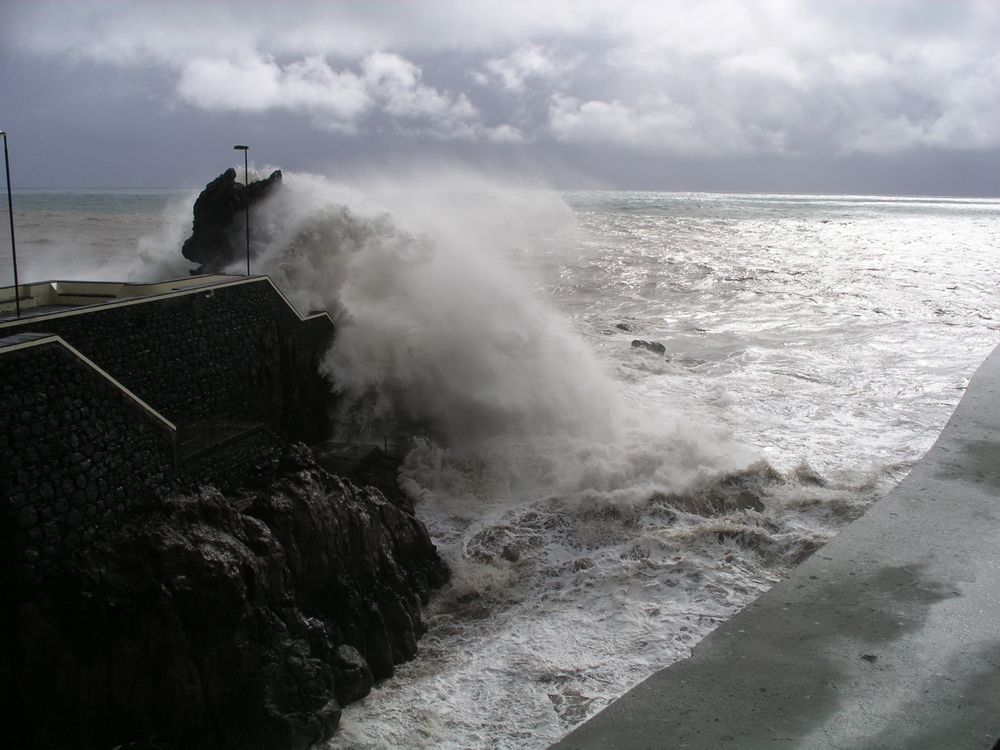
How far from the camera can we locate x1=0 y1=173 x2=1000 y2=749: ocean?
786 centimetres

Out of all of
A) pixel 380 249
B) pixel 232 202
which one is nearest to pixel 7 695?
pixel 380 249

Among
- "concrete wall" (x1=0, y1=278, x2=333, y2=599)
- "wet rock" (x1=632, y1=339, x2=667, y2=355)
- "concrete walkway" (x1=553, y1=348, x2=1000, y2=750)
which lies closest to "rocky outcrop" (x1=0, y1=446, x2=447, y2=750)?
"concrete wall" (x1=0, y1=278, x2=333, y2=599)

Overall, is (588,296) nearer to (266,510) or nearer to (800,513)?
(800,513)

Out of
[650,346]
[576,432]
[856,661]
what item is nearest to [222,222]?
[576,432]

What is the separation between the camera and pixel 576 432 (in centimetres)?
1383

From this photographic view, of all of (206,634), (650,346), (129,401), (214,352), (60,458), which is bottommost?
(206,634)

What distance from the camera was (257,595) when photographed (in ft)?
23.3

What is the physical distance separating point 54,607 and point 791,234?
2489 inches

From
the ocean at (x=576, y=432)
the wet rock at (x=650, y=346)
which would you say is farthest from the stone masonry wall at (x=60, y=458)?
the wet rock at (x=650, y=346)

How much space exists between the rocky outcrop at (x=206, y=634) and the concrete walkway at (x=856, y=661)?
8.19ft

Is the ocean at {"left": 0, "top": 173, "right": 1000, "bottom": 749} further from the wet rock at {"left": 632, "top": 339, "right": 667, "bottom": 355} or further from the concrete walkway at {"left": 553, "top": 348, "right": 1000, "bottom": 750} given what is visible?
the concrete walkway at {"left": 553, "top": 348, "right": 1000, "bottom": 750}

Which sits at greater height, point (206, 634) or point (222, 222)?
Answer: point (222, 222)

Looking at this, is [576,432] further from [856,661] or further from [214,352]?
[856,661]

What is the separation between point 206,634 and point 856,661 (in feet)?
20.1
